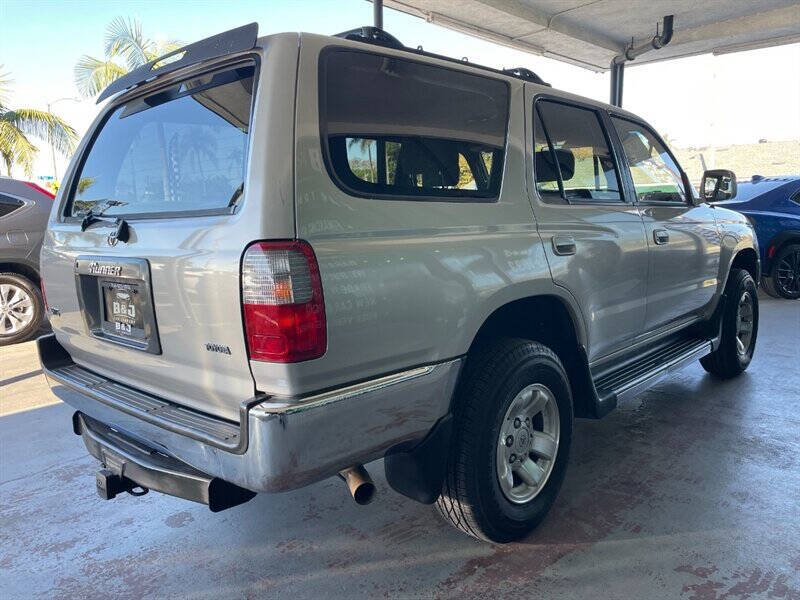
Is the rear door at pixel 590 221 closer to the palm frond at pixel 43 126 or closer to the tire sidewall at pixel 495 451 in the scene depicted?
the tire sidewall at pixel 495 451

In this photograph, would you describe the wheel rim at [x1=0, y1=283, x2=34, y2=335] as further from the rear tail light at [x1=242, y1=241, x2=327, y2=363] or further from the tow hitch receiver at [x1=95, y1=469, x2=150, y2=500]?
the rear tail light at [x1=242, y1=241, x2=327, y2=363]

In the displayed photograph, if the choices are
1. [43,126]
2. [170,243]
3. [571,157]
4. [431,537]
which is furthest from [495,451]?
[43,126]

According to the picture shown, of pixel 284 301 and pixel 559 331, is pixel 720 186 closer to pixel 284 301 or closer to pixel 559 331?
pixel 559 331

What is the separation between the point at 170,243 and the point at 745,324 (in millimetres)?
4726

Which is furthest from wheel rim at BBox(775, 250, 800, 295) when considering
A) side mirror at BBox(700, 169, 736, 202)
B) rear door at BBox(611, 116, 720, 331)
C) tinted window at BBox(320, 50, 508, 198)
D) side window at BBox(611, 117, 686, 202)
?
tinted window at BBox(320, 50, 508, 198)

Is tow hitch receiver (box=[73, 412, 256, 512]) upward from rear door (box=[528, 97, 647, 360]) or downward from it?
downward

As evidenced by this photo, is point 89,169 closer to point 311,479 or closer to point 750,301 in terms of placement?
point 311,479

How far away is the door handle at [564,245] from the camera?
2.72 m

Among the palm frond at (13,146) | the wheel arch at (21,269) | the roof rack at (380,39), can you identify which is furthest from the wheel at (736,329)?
the palm frond at (13,146)

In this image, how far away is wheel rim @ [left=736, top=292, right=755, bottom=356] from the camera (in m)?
4.86

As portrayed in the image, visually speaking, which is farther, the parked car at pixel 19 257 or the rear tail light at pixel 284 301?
the parked car at pixel 19 257

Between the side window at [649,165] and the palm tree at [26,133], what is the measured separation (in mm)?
15953

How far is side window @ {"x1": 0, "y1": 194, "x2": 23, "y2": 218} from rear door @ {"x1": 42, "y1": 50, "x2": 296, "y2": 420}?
15.2 ft

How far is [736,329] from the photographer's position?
471 cm
